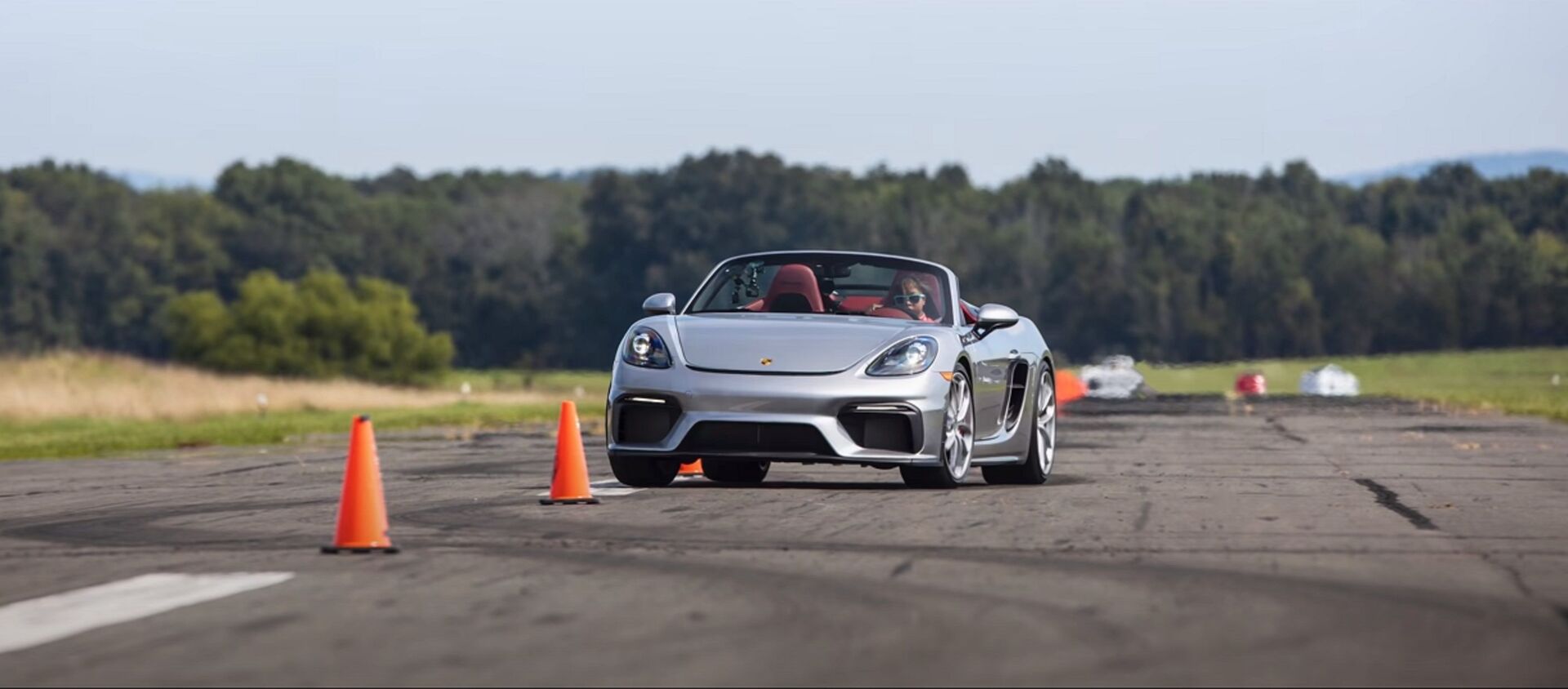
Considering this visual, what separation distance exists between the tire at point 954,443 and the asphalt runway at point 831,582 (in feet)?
0.54

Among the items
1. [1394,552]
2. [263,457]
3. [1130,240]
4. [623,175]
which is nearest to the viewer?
[1394,552]

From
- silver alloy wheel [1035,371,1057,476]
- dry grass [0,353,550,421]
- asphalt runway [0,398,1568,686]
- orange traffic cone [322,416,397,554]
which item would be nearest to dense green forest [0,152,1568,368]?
dry grass [0,353,550,421]

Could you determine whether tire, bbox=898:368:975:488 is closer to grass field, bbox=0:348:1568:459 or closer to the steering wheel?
the steering wheel

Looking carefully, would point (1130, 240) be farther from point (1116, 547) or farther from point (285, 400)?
point (1116, 547)

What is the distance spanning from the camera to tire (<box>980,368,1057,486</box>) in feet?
47.6

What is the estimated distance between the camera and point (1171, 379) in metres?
94.8

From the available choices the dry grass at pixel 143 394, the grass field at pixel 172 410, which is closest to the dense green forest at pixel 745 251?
the dry grass at pixel 143 394

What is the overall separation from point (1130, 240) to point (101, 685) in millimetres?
147568

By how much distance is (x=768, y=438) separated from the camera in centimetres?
1230

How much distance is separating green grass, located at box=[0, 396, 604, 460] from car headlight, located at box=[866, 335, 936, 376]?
12838 mm

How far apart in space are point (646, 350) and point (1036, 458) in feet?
9.98

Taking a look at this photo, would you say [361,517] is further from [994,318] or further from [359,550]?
[994,318]

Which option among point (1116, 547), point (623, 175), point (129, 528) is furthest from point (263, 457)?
point (623, 175)

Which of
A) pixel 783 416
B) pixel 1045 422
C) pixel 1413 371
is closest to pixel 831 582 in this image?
pixel 783 416
